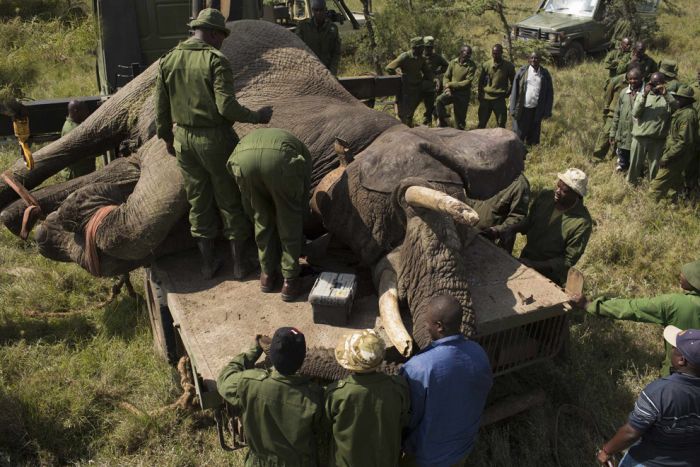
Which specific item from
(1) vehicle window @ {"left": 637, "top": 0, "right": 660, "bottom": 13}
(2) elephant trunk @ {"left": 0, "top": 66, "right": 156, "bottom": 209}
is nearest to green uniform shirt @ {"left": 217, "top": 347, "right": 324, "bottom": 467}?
(2) elephant trunk @ {"left": 0, "top": 66, "right": 156, "bottom": 209}

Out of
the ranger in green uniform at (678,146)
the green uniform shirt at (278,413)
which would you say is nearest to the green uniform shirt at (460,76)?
the ranger in green uniform at (678,146)

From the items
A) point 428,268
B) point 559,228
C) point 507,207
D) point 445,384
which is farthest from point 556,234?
point 445,384

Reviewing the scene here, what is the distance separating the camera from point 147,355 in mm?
5180

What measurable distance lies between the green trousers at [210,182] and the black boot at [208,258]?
9 centimetres

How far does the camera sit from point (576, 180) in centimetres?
460

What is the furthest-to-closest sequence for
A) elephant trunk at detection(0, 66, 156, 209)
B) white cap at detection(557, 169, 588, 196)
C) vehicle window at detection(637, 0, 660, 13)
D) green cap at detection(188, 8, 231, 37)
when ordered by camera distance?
vehicle window at detection(637, 0, 660, 13)
elephant trunk at detection(0, 66, 156, 209)
white cap at detection(557, 169, 588, 196)
green cap at detection(188, 8, 231, 37)

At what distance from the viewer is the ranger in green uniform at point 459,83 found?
10055mm

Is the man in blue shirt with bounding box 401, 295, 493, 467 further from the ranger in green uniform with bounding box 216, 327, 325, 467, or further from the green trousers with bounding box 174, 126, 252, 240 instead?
Result: the green trousers with bounding box 174, 126, 252, 240

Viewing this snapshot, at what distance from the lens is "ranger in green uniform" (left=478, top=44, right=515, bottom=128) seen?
9945mm

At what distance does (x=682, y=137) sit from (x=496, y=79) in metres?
3.18

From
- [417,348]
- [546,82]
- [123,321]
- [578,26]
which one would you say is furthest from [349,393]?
[578,26]

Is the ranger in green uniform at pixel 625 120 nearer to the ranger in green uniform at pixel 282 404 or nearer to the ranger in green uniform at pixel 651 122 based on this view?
the ranger in green uniform at pixel 651 122

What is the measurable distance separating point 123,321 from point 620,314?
161 inches

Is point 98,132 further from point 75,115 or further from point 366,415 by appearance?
point 366,415
